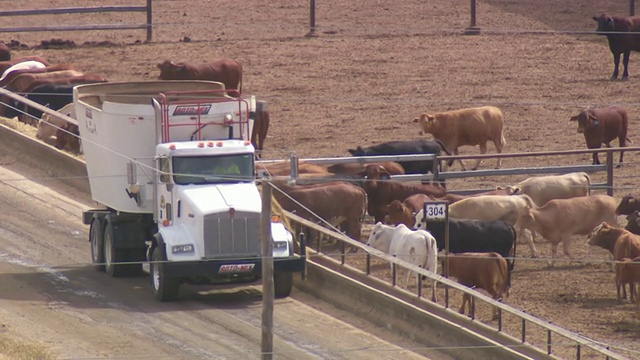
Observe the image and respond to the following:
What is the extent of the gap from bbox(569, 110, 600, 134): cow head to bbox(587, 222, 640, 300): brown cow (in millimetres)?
6927

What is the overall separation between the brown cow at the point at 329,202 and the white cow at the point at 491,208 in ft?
5.49

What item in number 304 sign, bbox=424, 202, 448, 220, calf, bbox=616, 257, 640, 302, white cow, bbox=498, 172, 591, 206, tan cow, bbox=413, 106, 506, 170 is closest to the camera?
calf, bbox=616, 257, 640, 302

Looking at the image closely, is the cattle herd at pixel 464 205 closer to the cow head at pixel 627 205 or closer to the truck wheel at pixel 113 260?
the cow head at pixel 627 205

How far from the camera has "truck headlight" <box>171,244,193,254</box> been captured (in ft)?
71.1

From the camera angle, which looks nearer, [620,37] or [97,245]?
[97,245]

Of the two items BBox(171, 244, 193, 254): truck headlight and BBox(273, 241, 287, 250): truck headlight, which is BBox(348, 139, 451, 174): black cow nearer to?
BBox(273, 241, 287, 250): truck headlight

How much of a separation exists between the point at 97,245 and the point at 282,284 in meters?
3.61

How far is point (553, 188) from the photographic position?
2686 cm

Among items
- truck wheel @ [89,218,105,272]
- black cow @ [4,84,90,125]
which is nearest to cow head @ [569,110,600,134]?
truck wheel @ [89,218,105,272]

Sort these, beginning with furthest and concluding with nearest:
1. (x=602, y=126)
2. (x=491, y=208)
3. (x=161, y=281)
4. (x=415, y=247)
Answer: (x=602, y=126)
(x=491, y=208)
(x=415, y=247)
(x=161, y=281)

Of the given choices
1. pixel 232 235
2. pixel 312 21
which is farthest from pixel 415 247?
pixel 312 21

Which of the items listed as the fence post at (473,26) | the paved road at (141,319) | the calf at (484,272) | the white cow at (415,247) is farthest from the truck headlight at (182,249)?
the fence post at (473,26)

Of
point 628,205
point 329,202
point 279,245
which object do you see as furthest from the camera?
point 628,205

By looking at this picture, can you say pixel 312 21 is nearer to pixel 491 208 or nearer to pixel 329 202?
pixel 329 202
